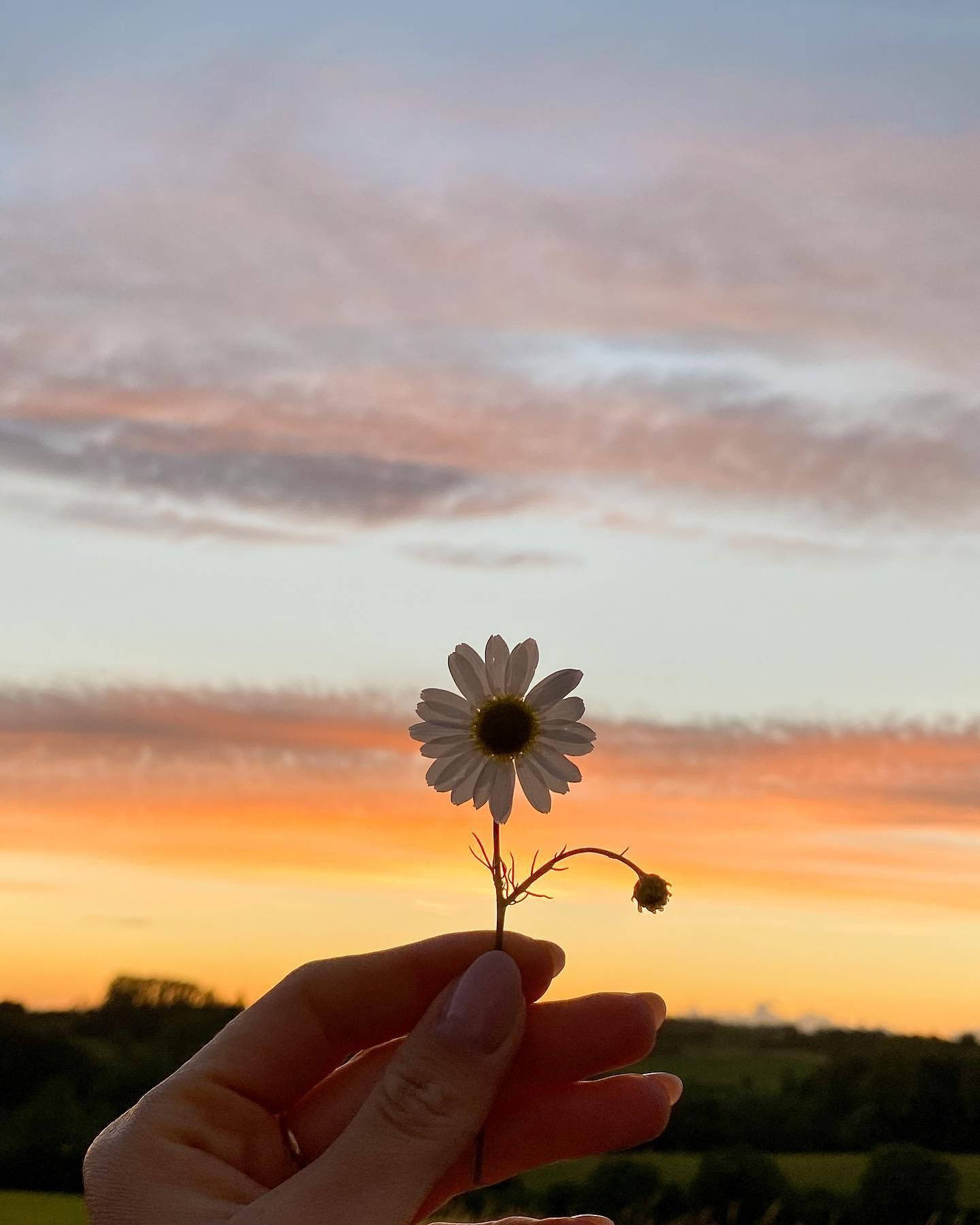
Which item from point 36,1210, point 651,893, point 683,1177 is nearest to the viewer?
point 651,893

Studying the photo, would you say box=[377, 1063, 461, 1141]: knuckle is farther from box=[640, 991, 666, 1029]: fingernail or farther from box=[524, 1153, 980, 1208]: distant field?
box=[524, 1153, 980, 1208]: distant field

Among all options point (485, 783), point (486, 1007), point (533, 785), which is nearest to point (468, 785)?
point (485, 783)

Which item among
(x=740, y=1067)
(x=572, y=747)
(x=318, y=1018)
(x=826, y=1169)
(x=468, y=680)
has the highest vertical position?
(x=468, y=680)

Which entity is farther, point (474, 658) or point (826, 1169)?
point (826, 1169)

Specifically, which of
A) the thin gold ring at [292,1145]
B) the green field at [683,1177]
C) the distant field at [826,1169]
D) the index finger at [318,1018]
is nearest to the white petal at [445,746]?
the index finger at [318,1018]

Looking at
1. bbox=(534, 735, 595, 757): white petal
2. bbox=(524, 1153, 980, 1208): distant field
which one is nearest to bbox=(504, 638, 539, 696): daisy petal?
bbox=(534, 735, 595, 757): white petal

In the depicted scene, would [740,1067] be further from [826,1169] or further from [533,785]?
[533,785]
